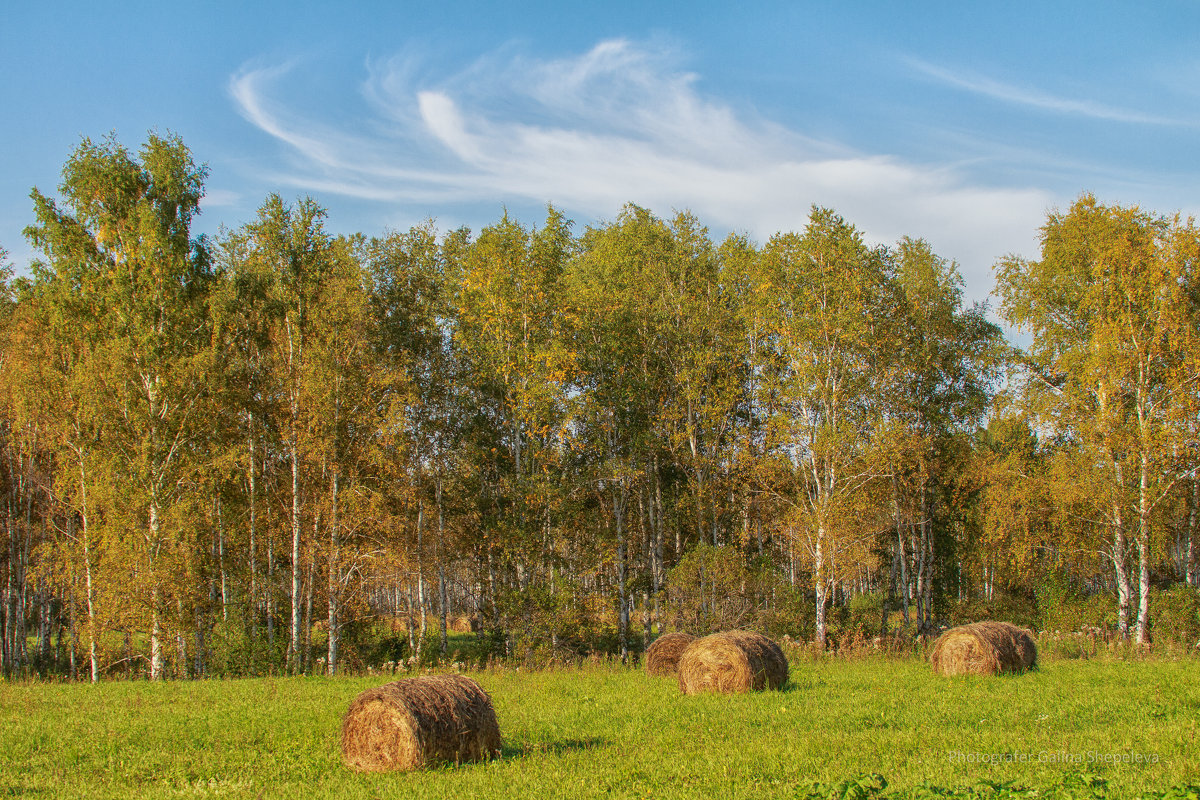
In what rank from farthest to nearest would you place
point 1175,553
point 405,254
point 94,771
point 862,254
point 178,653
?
point 1175,553, point 405,254, point 862,254, point 178,653, point 94,771

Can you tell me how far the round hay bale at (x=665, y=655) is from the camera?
1786cm

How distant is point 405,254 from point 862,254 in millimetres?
17928

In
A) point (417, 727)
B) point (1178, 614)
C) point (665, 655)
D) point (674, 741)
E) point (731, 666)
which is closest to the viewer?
point (417, 727)

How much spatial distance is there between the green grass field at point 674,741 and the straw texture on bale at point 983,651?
20.7 inches

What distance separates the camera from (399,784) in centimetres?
864

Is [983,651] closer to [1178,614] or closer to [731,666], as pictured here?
[731,666]

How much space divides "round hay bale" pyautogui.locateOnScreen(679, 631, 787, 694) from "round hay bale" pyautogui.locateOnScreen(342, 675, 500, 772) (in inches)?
229

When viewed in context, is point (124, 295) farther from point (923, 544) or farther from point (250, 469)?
point (923, 544)

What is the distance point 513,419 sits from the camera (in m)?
27.1

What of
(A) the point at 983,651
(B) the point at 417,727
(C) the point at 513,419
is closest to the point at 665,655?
(A) the point at 983,651

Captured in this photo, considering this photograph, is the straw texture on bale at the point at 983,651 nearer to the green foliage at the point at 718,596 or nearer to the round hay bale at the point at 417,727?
the green foliage at the point at 718,596

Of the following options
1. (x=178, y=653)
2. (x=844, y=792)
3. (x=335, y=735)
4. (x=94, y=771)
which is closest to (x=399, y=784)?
(x=335, y=735)

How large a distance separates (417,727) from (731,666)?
282 inches

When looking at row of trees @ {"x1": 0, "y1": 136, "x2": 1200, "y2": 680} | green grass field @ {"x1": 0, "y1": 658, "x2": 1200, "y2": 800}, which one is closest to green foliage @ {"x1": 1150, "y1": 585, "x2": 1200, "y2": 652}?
row of trees @ {"x1": 0, "y1": 136, "x2": 1200, "y2": 680}
